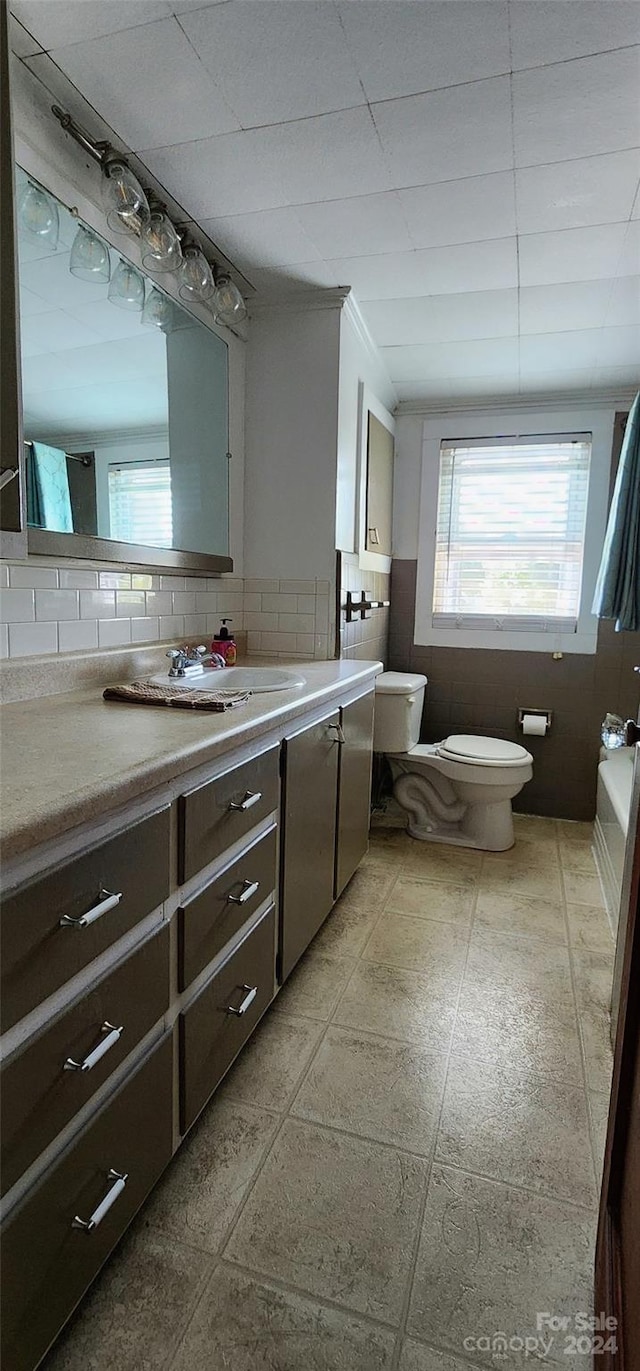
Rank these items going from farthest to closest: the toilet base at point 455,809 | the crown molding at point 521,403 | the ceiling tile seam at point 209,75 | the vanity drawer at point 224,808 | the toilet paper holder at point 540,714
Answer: the toilet paper holder at point 540,714 < the crown molding at point 521,403 < the toilet base at point 455,809 < the ceiling tile seam at point 209,75 < the vanity drawer at point 224,808

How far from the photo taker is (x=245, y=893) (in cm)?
130

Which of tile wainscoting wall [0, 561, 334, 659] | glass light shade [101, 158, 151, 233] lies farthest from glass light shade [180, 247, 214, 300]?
tile wainscoting wall [0, 561, 334, 659]

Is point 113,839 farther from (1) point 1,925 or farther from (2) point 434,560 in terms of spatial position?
(2) point 434,560

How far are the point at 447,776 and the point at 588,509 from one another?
1.53 meters

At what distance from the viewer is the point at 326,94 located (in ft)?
4.39

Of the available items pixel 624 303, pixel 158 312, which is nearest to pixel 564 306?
pixel 624 303

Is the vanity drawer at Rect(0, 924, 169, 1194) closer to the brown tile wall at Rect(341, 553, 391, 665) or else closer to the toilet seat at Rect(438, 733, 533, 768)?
the brown tile wall at Rect(341, 553, 391, 665)

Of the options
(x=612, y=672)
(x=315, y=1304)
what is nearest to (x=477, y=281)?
(x=612, y=672)

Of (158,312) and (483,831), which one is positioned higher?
(158,312)

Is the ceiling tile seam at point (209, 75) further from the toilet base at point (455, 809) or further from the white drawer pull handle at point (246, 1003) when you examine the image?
the toilet base at point (455, 809)

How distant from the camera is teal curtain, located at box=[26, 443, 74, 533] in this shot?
1394 mm

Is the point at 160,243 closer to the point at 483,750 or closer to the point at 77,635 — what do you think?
the point at 77,635

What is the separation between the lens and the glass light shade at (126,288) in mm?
1646

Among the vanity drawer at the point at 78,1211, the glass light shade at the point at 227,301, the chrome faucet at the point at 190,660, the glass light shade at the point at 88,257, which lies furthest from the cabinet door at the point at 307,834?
the glass light shade at the point at 227,301
